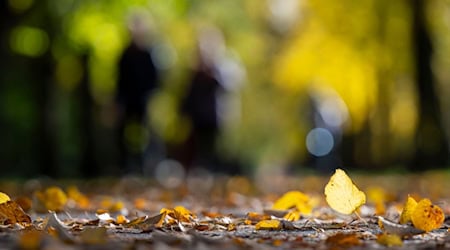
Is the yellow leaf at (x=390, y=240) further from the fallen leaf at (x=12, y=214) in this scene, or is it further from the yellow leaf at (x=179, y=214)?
the fallen leaf at (x=12, y=214)

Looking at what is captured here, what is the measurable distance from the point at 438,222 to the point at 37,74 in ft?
46.4

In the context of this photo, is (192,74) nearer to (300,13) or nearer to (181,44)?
(181,44)

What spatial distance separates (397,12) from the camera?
1986cm

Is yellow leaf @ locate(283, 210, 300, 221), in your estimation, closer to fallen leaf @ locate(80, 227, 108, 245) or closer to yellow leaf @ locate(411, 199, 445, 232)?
yellow leaf @ locate(411, 199, 445, 232)

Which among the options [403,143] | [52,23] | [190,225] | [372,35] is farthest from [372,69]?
[190,225]

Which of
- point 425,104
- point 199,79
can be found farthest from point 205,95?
point 425,104

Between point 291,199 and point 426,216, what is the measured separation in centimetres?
119

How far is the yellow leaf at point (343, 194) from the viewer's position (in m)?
3.50

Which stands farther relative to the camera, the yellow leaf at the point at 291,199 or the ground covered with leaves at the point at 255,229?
the yellow leaf at the point at 291,199

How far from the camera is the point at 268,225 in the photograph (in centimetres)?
370

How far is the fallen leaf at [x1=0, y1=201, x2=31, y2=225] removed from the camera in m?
3.69

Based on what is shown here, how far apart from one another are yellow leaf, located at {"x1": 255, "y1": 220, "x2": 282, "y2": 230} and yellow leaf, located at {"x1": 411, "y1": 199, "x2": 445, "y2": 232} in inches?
22.6

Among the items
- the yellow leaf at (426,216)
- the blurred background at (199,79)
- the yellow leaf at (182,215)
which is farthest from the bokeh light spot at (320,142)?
the yellow leaf at (426,216)

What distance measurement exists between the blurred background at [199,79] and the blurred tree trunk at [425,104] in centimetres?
3
